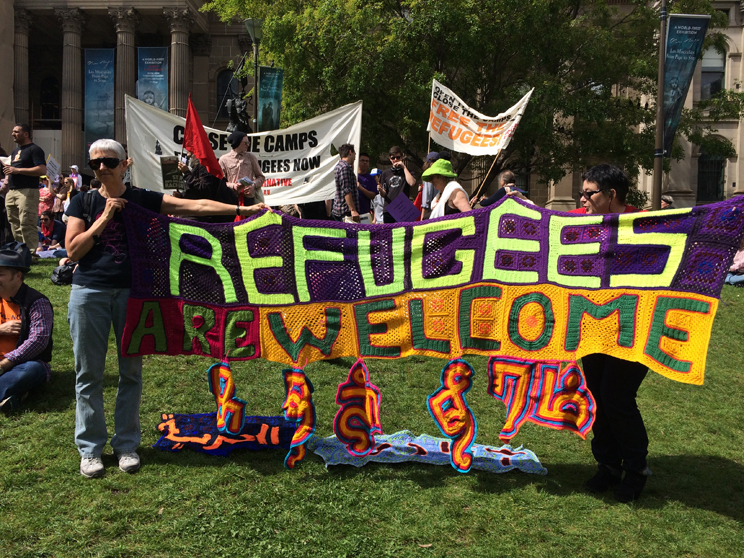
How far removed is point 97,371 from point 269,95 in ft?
36.7

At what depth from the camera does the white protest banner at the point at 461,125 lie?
32.3 ft

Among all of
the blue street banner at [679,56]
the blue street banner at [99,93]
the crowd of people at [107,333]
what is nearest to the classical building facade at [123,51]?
the blue street banner at [99,93]

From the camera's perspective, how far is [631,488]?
3.95 m

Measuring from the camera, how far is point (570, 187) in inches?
→ 1261

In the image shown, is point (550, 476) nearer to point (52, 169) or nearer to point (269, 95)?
point (269, 95)

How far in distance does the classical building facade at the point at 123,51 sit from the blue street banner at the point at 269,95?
17.5m

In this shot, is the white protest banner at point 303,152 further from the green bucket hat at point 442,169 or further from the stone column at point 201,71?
the stone column at point 201,71

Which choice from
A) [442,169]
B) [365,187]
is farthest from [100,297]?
[365,187]

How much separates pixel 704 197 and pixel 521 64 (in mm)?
17759

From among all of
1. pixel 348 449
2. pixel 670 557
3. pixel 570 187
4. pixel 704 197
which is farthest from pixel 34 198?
pixel 704 197

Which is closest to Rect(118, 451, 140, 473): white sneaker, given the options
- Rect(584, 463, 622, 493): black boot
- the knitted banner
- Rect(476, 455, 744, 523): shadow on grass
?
the knitted banner

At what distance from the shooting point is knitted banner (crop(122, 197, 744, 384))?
3.93m

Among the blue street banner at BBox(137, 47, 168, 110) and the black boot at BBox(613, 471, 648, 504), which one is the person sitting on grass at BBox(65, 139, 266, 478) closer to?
the black boot at BBox(613, 471, 648, 504)

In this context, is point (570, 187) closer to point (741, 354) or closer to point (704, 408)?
point (741, 354)
